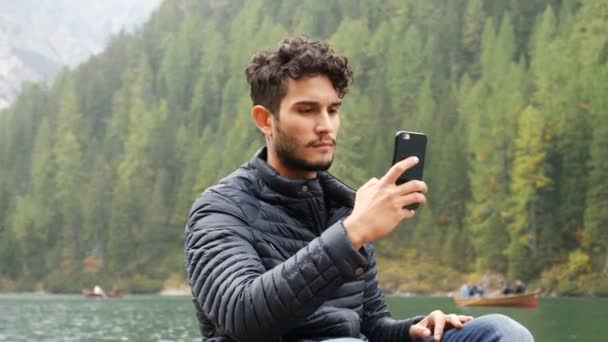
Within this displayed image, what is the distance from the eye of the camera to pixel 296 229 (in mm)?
3453

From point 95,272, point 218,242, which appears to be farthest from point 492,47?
point 218,242

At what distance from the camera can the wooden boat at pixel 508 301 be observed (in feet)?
150

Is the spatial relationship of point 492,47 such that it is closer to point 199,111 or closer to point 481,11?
point 481,11

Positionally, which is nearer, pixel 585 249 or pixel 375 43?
pixel 585 249

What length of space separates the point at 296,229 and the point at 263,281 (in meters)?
0.57

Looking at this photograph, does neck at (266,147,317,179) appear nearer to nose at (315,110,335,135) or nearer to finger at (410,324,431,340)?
nose at (315,110,335,135)

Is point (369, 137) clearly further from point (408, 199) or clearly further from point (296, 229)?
point (408, 199)

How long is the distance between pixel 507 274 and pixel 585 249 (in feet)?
19.0

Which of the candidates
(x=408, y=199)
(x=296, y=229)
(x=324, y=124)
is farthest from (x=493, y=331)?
(x=324, y=124)

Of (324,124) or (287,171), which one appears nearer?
(324,124)

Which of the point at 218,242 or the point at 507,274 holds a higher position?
the point at 218,242

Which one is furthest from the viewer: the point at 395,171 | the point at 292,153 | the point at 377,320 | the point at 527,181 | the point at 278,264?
the point at 527,181

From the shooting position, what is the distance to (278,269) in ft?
9.55

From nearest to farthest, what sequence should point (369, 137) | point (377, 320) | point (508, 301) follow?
point (377, 320) < point (508, 301) < point (369, 137)
